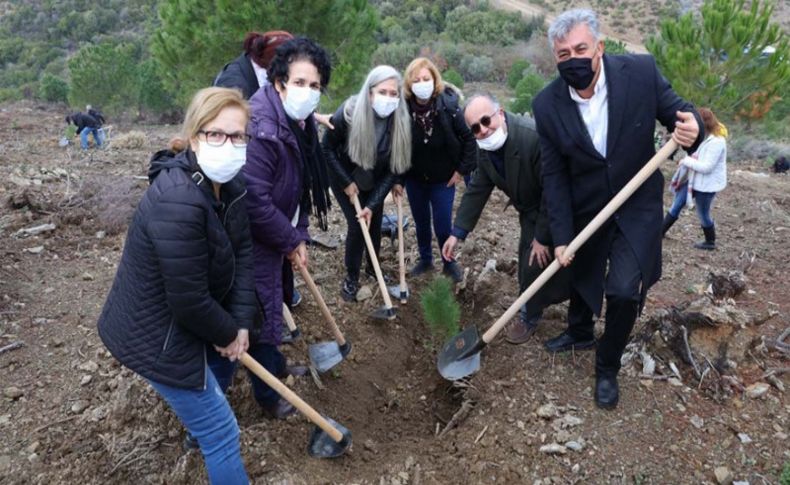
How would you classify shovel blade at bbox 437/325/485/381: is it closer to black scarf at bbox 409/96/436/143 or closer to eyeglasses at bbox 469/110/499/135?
eyeglasses at bbox 469/110/499/135

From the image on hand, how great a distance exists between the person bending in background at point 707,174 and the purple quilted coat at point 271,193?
435 centimetres

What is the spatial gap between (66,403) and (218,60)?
365 inches

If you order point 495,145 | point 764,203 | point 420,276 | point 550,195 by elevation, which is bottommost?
point 764,203

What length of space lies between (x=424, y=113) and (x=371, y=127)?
16.4 inches

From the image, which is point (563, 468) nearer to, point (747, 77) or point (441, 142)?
point (441, 142)

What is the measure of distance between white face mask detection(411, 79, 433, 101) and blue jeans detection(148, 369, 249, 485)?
7.53ft

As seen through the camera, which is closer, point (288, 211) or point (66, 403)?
point (288, 211)

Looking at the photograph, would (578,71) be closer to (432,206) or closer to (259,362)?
(432,206)

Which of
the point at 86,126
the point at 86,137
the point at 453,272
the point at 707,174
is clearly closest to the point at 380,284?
the point at 453,272

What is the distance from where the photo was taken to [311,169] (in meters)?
2.89

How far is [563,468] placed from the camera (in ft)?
8.20

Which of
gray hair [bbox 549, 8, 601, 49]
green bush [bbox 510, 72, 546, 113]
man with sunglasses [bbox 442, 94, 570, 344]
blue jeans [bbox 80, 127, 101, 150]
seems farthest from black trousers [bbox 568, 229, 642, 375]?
blue jeans [bbox 80, 127, 101, 150]

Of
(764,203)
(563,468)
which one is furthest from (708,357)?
(764,203)

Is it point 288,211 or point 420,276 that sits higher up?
point 288,211
